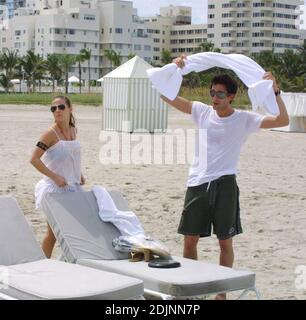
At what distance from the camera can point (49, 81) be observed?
98438mm

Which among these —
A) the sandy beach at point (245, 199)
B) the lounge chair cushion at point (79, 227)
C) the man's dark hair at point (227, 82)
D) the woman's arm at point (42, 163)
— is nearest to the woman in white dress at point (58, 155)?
the woman's arm at point (42, 163)

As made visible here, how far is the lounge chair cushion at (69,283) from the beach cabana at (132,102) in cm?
1703

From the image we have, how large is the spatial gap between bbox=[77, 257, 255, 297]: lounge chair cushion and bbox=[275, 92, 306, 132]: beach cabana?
20384 mm

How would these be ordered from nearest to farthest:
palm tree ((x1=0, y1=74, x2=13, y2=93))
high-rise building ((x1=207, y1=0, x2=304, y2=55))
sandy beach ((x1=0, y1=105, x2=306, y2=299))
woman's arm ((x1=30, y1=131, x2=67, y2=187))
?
woman's arm ((x1=30, y1=131, x2=67, y2=187)) < sandy beach ((x1=0, y1=105, x2=306, y2=299)) < palm tree ((x1=0, y1=74, x2=13, y2=93)) < high-rise building ((x1=207, y1=0, x2=304, y2=55))

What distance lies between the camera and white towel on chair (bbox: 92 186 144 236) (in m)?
5.79

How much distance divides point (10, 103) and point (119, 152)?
29.3 metres

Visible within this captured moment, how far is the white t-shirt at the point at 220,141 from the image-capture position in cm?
537

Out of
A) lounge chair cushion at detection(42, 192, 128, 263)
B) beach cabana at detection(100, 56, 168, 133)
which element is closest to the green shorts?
lounge chair cushion at detection(42, 192, 128, 263)

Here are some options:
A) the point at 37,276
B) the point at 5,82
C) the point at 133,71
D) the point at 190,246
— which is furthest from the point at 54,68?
the point at 37,276

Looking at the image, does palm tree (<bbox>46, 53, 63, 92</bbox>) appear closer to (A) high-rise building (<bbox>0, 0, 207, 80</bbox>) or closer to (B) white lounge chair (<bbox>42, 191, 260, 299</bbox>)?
(A) high-rise building (<bbox>0, 0, 207, 80</bbox>)

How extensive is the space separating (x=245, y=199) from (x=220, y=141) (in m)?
5.14

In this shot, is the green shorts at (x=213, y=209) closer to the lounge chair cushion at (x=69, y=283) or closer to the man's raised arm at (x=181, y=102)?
the man's raised arm at (x=181, y=102)

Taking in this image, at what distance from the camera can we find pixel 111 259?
17.8ft

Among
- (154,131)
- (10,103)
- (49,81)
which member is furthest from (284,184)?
(49,81)
